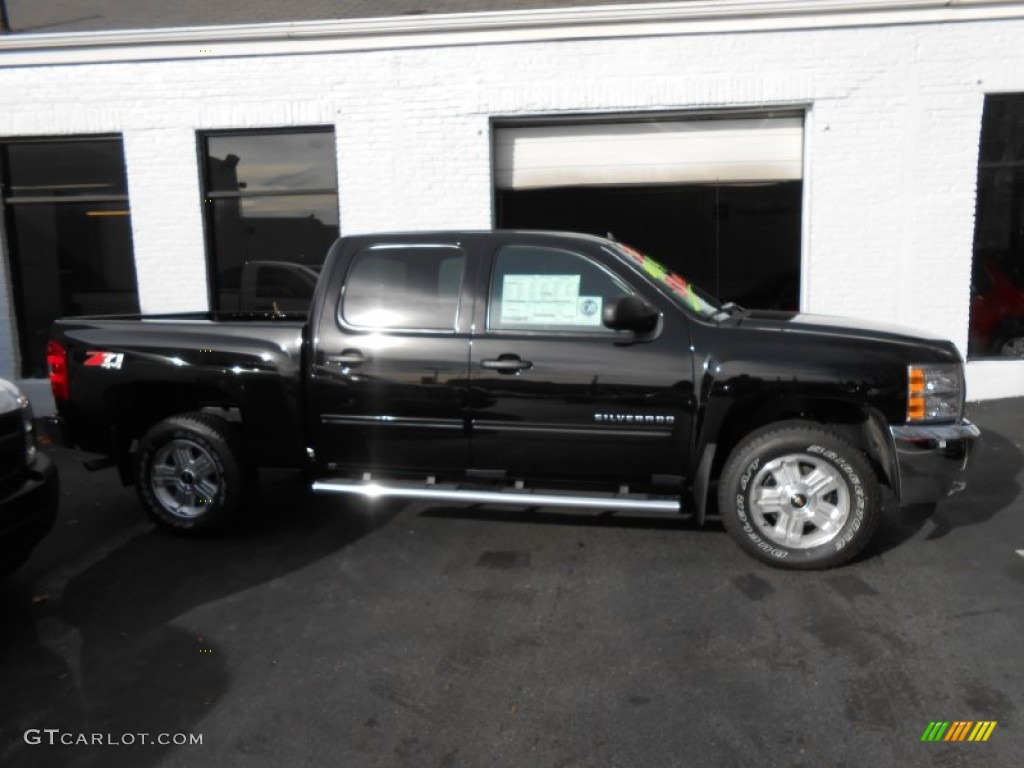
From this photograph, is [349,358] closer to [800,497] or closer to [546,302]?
[546,302]

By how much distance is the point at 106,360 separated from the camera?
5254 mm

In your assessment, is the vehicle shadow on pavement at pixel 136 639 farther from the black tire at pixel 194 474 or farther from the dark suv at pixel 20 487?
the dark suv at pixel 20 487

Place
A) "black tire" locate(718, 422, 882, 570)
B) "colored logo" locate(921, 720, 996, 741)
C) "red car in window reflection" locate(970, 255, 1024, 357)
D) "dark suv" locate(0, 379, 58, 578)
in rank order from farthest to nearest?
"red car in window reflection" locate(970, 255, 1024, 357) → "black tire" locate(718, 422, 882, 570) → "dark suv" locate(0, 379, 58, 578) → "colored logo" locate(921, 720, 996, 741)

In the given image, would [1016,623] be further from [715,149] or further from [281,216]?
[281,216]

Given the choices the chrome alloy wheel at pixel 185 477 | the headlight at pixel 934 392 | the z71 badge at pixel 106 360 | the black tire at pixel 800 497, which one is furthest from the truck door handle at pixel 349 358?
the headlight at pixel 934 392

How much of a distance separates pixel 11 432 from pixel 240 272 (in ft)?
17.8

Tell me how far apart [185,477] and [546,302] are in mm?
2534

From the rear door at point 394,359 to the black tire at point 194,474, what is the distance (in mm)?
570

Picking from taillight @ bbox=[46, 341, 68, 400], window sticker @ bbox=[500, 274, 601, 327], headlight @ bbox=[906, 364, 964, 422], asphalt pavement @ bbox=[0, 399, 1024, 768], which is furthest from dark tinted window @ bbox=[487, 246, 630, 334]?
taillight @ bbox=[46, 341, 68, 400]

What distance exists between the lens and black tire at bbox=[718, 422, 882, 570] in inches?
176

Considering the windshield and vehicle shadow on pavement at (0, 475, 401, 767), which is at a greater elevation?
the windshield

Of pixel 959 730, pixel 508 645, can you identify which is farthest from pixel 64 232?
pixel 959 730

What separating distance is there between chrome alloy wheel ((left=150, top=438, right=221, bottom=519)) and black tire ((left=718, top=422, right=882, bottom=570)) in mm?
3136

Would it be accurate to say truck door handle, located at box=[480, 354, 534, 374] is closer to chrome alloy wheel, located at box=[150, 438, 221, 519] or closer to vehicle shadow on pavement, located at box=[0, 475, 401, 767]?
vehicle shadow on pavement, located at box=[0, 475, 401, 767]
